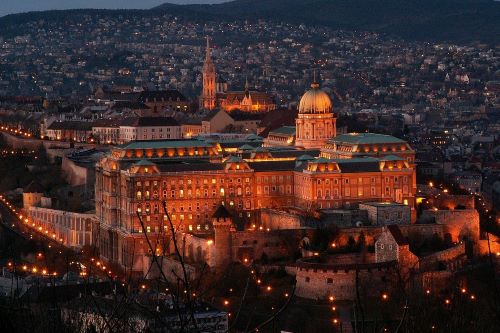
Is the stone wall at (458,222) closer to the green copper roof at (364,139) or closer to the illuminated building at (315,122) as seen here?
the green copper roof at (364,139)

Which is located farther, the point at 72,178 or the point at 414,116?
the point at 414,116

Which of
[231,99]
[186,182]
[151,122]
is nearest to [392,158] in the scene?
[186,182]

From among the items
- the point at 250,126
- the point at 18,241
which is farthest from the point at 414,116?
the point at 18,241

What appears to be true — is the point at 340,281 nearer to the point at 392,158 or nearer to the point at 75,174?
the point at 392,158

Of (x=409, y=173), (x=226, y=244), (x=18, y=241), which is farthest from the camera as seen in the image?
(x=18, y=241)

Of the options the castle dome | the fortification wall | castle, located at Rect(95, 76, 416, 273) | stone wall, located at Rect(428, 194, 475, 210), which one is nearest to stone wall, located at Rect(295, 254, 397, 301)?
the fortification wall

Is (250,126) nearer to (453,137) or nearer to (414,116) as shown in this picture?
(453,137)
